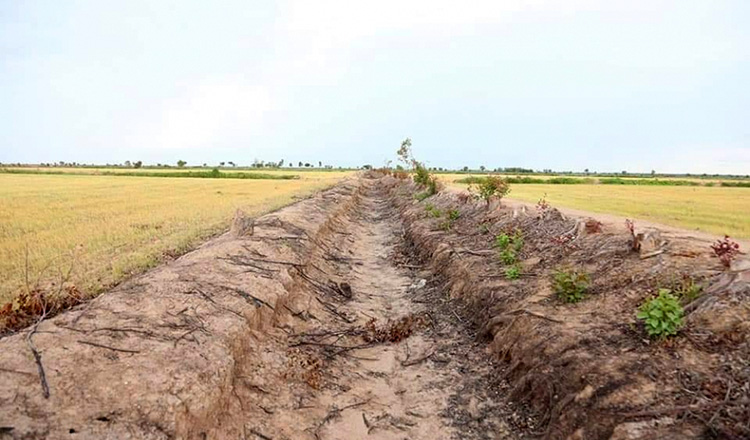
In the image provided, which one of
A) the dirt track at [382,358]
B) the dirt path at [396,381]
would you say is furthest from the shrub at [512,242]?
the dirt path at [396,381]

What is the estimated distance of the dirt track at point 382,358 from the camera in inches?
147

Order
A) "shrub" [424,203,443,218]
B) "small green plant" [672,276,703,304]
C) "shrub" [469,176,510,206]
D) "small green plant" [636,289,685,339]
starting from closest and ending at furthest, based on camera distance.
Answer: "small green plant" [636,289,685,339], "small green plant" [672,276,703,304], "shrub" [469,176,510,206], "shrub" [424,203,443,218]

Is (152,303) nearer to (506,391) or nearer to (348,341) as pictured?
(348,341)

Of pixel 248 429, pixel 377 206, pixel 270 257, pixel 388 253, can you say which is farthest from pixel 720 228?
pixel 377 206

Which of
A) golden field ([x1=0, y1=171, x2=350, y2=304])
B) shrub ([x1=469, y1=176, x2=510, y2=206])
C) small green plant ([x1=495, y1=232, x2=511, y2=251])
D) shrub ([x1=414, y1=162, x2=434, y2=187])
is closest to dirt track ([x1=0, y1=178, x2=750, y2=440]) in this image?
small green plant ([x1=495, y1=232, x2=511, y2=251])

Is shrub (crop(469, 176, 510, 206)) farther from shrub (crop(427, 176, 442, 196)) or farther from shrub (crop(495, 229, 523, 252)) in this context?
shrub (crop(427, 176, 442, 196))

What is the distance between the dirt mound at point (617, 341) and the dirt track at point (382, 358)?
2 centimetres

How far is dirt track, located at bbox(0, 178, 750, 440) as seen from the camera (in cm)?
374

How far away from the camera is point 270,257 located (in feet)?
29.1

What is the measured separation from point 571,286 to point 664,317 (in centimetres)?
160

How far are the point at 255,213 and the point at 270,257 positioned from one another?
346 inches

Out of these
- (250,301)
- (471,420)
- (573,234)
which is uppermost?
(573,234)

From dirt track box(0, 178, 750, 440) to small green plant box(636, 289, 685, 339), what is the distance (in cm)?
12

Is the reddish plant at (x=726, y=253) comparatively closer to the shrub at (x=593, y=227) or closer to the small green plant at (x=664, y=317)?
the small green plant at (x=664, y=317)
